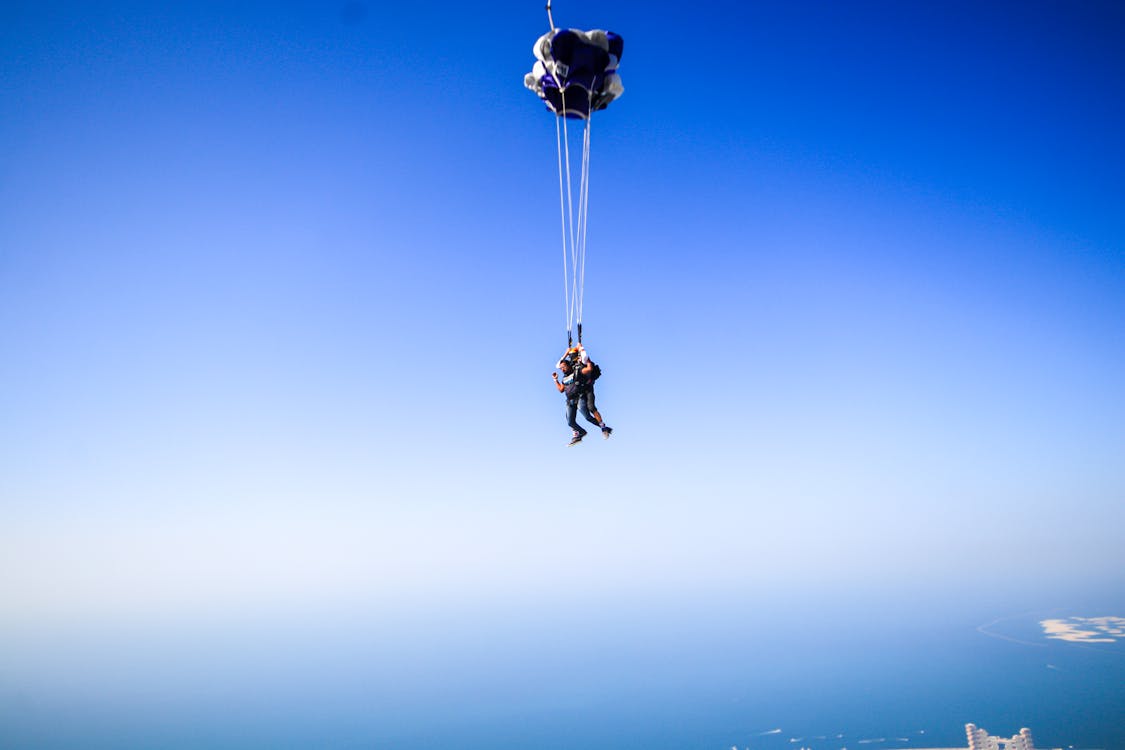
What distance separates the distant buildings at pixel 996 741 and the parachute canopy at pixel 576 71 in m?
31.6

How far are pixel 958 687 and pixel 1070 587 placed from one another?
3097 inches

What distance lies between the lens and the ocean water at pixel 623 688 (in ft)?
113

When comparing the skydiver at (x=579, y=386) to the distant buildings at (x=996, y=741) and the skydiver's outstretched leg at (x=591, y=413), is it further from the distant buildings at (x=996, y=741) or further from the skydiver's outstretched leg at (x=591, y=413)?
the distant buildings at (x=996, y=741)

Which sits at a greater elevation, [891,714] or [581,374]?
[581,374]

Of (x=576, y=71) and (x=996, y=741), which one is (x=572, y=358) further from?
(x=996, y=741)

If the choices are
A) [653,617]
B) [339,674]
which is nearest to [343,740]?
[339,674]

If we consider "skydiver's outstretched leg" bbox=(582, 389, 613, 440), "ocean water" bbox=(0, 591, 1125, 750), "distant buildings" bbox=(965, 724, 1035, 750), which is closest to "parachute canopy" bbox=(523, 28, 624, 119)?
"skydiver's outstretched leg" bbox=(582, 389, 613, 440)

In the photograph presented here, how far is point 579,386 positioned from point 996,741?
1363 inches

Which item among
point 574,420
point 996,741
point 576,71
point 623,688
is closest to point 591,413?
point 574,420

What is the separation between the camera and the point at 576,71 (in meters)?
6.04

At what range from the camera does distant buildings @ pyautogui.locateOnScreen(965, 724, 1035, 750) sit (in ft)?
76.4

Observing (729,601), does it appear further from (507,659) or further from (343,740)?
(343,740)

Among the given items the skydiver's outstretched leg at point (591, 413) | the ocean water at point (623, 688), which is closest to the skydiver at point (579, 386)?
the skydiver's outstretched leg at point (591, 413)

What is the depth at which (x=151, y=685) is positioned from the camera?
64.9 m
